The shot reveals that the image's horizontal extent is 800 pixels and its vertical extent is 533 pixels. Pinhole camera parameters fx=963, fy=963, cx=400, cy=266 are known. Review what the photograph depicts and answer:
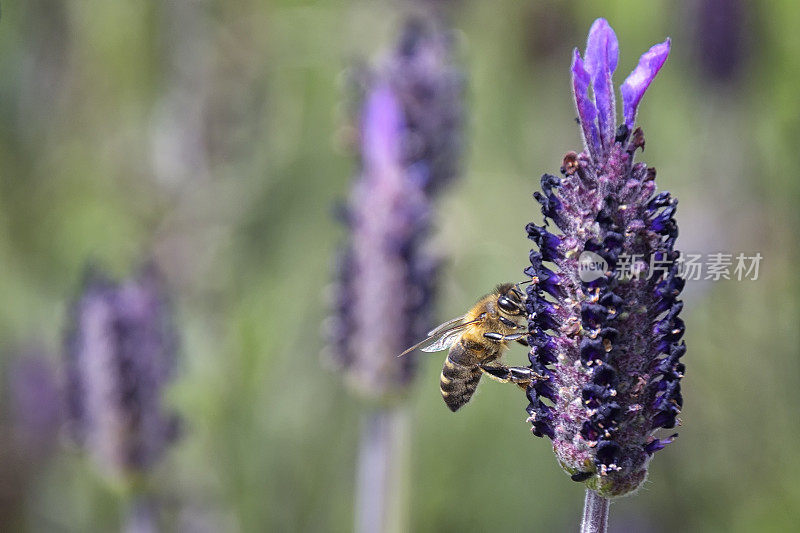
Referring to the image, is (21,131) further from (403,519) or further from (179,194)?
(403,519)

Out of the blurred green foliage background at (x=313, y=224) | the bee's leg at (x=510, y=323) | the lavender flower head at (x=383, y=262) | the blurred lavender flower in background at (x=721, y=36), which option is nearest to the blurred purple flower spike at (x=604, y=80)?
the bee's leg at (x=510, y=323)

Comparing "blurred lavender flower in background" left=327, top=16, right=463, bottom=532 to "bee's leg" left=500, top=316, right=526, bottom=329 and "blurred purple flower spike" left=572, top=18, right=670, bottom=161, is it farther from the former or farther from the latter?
"blurred purple flower spike" left=572, top=18, right=670, bottom=161

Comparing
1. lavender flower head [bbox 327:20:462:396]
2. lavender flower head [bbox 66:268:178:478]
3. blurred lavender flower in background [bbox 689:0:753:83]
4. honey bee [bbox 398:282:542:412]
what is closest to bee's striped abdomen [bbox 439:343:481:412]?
honey bee [bbox 398:282:542:412]

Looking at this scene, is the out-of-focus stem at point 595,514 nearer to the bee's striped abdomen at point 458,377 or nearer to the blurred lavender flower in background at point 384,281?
the bee's striped abdomen at point 458,377

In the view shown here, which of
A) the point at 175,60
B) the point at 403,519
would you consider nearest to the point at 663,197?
the point at 403,519

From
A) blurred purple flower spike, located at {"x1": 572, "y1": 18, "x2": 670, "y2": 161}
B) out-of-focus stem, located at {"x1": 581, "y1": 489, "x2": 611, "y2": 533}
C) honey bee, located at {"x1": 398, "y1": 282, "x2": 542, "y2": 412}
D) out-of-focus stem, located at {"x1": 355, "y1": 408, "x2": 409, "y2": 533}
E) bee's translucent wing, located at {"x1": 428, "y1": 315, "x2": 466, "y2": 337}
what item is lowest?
out-of-focus stem, located at {"x1": 581, "y1": 489, "x2": 611, "y2": 533}

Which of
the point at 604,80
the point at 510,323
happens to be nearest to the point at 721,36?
the point at 510,323
